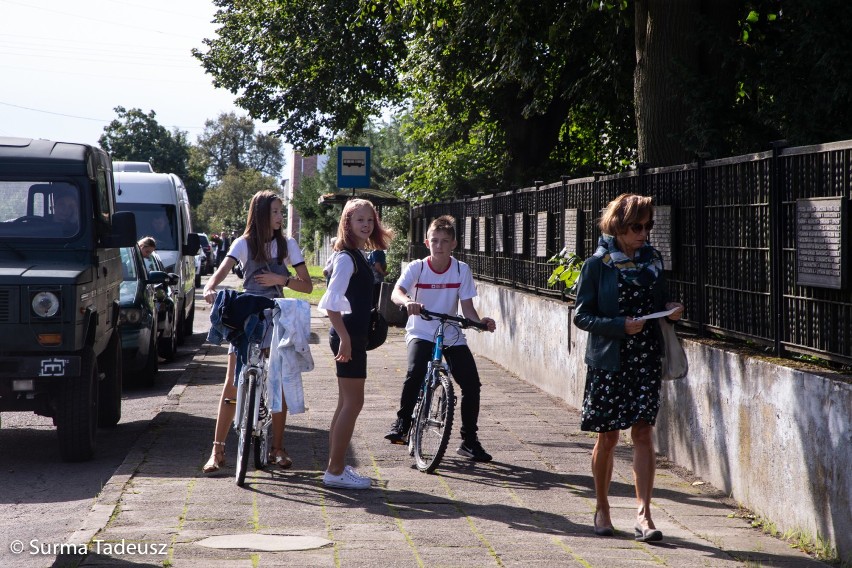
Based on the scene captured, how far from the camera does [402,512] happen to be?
6855 mm

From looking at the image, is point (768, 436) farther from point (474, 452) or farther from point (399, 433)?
point (399, 433)

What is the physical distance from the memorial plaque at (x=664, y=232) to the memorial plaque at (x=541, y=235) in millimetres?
4790

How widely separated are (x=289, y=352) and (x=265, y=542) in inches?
75.5

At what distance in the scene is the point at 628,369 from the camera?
630 centimetres

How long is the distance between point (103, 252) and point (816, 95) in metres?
8.65

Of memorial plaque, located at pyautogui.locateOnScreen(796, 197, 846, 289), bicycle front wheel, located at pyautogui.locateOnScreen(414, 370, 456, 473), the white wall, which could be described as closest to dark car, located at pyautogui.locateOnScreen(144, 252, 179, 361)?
bicycle front wheel, located at pyautogui.locateOnScreen(414, 370, 456, 473)

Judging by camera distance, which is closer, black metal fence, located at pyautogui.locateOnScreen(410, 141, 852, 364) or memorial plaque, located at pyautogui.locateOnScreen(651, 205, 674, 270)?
black metal fence, located at pyautogui.locateOnScreen(410, 141, 852, 364)

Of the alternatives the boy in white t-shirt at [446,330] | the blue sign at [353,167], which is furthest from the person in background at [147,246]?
the boy in white t-shirt at [446,330]

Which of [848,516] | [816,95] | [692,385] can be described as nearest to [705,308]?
[692,385]

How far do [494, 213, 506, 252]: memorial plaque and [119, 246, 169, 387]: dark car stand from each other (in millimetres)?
5318

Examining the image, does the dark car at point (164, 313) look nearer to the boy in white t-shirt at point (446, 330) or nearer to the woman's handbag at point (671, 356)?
the boy in white t-shirt at point (446, 330)

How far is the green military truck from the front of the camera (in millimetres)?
8531

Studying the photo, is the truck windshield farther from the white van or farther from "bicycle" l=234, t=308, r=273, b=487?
"bicycle" l=234, t=308, r=273, b=487

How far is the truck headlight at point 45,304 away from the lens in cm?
854
